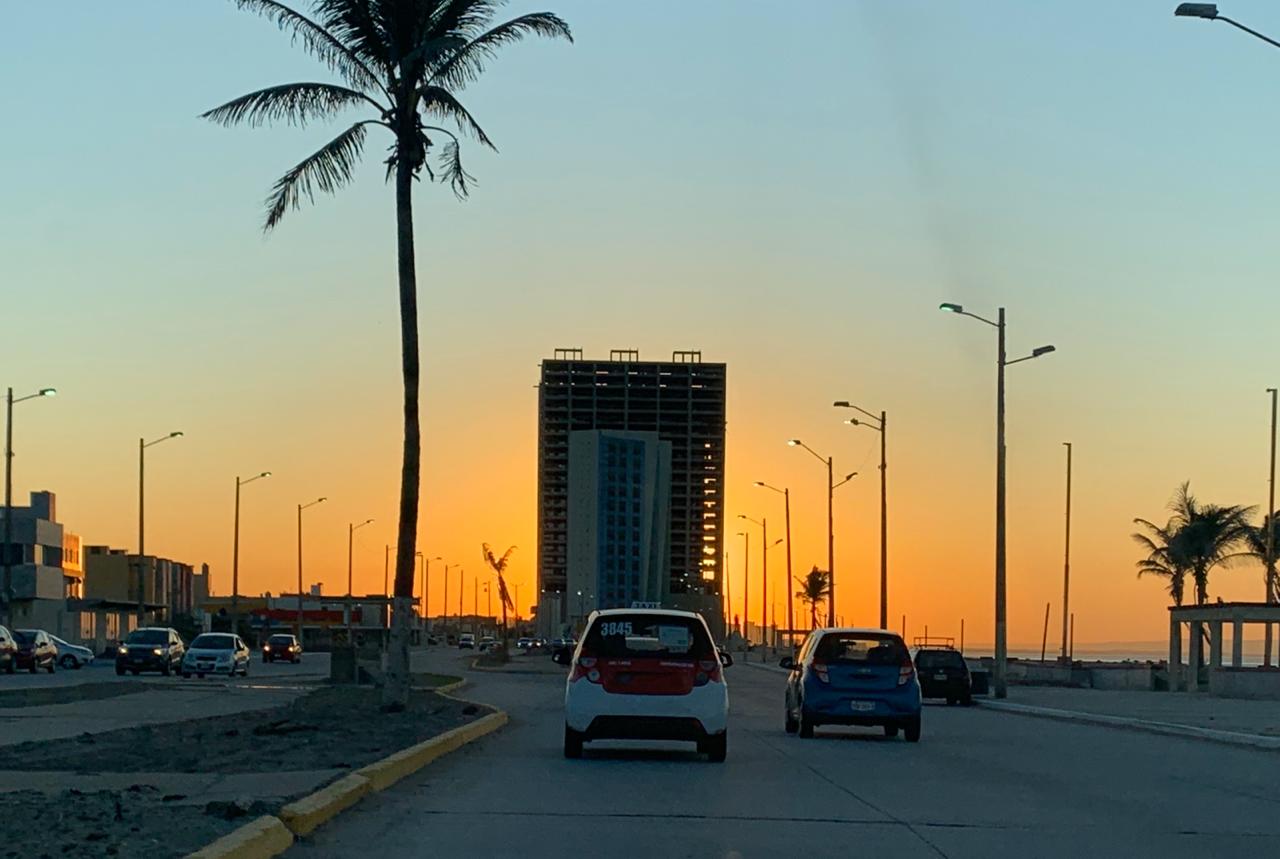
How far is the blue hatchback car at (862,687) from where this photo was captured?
26.8m

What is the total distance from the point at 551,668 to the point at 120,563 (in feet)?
209

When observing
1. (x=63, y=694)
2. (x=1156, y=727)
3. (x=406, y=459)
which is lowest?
(x=63, y=694)

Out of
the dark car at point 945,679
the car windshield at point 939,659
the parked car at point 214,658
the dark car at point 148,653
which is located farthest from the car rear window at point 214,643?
the dark car at point 945,679

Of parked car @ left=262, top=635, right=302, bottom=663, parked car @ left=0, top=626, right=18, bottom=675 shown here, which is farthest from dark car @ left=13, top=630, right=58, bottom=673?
parked car @ left=262, top=635, right=302, bottom=663

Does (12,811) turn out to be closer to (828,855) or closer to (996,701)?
(828,855)

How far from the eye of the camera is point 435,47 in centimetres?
2612

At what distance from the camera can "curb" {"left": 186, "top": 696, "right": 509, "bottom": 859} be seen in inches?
430

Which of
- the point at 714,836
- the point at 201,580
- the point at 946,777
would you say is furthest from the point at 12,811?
the point at 201,580

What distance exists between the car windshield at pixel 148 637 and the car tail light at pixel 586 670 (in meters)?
40.3

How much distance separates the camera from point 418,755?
63.3 feet

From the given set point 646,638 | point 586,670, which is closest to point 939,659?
point 646,638

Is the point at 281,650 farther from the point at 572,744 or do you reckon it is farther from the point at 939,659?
the point at 572,744

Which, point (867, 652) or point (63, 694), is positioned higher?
point (867, 652)

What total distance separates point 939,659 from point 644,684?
26128mm
